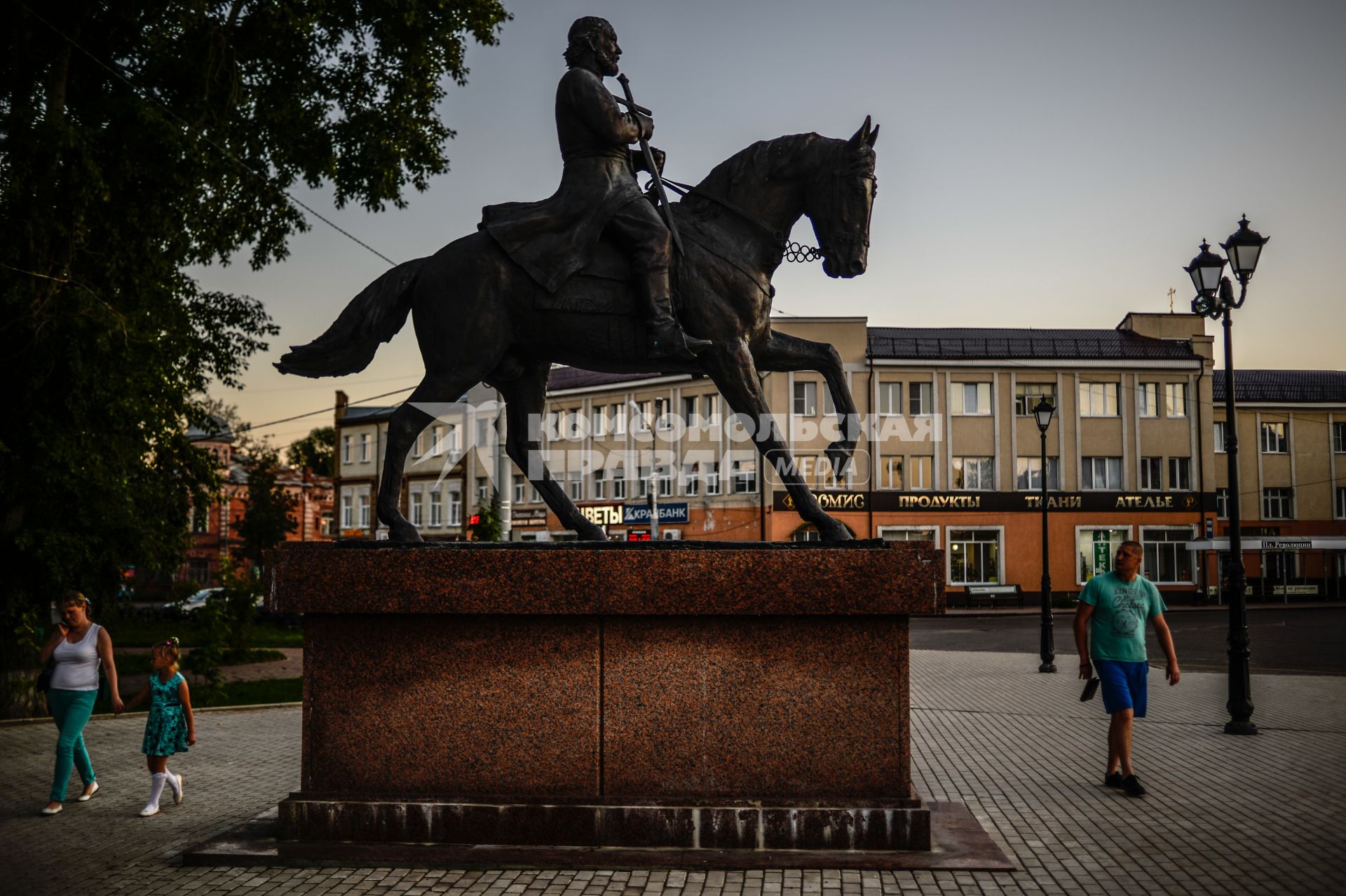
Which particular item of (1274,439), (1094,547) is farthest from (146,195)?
(1274,439)

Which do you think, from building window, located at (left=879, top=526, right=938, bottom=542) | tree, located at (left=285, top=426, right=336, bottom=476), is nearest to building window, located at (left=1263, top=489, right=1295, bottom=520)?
building window, located at (left=879, top=526, right=938, bottom=542)

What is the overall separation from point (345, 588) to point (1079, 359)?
157 feet

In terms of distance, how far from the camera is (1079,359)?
49.7 m

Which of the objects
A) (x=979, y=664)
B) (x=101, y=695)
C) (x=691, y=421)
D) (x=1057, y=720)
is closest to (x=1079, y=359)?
(x=691, y=421)

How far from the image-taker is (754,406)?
680cm

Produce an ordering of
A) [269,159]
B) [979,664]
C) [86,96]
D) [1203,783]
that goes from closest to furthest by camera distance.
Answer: [1203,783], [86,96], [269,159], [979,664]

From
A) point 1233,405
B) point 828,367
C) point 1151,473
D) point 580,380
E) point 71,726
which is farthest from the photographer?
point 580,380

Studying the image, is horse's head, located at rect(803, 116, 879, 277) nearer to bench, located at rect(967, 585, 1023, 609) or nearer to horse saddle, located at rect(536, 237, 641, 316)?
horse saddle, located at rect(536, 237, 641, 316)

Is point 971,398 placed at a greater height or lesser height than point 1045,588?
greater

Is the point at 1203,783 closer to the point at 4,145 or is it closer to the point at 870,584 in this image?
the point at 870,584

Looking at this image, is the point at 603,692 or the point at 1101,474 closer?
the point at 603,692

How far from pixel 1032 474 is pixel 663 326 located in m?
46.1

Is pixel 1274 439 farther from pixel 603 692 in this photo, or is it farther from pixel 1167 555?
pixel 603 692

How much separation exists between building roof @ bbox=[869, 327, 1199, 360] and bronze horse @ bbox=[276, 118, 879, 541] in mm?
43502
